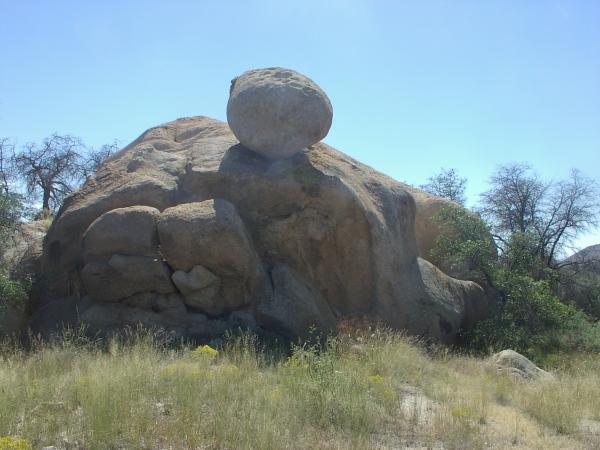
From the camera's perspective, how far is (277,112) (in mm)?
11852

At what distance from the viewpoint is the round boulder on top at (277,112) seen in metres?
11.9

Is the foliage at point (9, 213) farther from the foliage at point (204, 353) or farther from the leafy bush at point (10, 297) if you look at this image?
the foliage at point (204, 353)

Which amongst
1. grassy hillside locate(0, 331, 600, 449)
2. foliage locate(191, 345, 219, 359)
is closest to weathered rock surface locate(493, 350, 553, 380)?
grassy hillside locate(0, 331, 600, 449)

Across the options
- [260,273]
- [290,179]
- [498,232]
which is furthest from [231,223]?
[498,232]

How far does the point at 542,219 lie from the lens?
18406 millimetres

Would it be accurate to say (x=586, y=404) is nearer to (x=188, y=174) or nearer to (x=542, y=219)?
A: (x=188, y=174)

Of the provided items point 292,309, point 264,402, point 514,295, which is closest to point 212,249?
point 292,309

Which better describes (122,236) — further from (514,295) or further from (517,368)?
(514,295)

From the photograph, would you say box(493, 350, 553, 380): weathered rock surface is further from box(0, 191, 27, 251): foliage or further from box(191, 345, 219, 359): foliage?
box(0, 191, 27, 251): foliage

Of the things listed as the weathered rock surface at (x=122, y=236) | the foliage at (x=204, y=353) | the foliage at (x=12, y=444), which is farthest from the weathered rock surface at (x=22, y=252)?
the foliage at (x=12, y=444)

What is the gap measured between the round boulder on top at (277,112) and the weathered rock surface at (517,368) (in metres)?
5.06

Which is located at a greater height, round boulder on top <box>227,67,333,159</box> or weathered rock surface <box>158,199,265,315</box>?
round boulder on top <box>227,67,333,159</box>

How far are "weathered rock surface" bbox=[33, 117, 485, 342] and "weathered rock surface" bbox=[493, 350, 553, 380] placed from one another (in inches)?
80.8

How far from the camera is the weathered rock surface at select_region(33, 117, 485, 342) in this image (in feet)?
34.3
